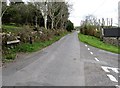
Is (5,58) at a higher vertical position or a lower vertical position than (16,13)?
lower

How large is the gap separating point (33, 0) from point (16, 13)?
23.8m

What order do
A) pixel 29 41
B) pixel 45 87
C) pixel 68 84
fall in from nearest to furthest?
pixel 45 87, pixel 68 84, pixel 29 41

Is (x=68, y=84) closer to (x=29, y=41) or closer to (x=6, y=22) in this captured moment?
(x=29, y=41)

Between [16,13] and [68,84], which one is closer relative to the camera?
[68,84]

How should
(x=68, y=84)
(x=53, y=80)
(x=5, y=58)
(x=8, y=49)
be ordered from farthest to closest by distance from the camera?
(x=8, y=49), (x=5, y=58), (x=53, y=80), (x=68, y=84)

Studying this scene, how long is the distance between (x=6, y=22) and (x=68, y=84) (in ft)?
210

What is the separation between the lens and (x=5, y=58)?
14.8 metres

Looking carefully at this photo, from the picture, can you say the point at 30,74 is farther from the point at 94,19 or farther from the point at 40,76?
the point at 94,19

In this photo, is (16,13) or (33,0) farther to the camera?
(16,13)

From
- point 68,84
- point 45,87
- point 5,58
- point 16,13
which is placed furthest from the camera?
point 16,13

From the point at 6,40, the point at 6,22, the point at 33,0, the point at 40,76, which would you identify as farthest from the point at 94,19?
the point at 40,76

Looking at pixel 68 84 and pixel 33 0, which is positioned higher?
pixel 33 0

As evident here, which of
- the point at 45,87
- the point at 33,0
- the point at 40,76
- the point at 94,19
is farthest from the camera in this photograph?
the point at 94,19

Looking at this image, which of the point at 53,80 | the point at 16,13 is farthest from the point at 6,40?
the point at 16,13
